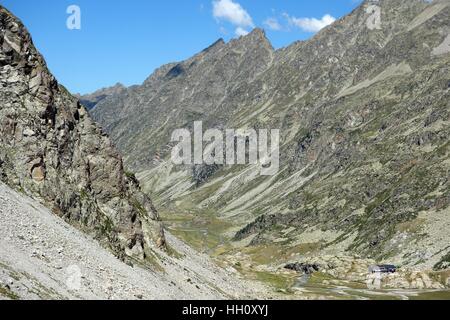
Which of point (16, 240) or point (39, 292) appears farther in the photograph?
point (16, 240)

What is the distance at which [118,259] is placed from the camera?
58.5 meters

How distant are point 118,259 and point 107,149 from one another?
2043 centimetres

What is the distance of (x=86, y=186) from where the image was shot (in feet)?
220

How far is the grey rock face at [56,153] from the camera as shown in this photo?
59188mm

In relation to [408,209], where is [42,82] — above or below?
above

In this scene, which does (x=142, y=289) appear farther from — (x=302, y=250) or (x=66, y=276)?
(x=302, y=250)

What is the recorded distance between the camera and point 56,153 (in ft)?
209

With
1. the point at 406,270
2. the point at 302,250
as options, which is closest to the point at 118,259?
the point at 406,270

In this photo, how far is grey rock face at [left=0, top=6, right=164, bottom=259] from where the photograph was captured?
59188mm
